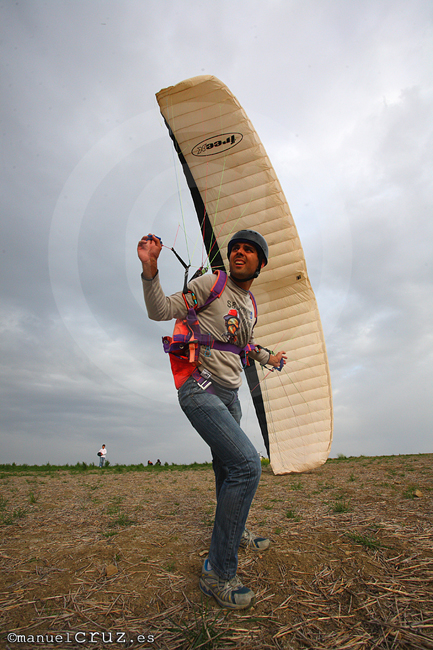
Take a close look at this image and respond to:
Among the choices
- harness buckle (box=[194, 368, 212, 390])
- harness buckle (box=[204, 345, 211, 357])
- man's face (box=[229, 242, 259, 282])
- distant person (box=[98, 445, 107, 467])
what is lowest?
distant person (box=[98, 445, 107, 467])

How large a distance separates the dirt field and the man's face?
2293 mm

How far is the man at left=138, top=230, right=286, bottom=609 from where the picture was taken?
223 centimetres

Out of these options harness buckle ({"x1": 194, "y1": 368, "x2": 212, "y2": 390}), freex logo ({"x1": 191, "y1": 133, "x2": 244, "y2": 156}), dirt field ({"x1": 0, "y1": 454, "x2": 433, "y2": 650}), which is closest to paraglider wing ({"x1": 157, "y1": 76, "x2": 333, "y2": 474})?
freex logo ({"x1": 191, "y1": 133, "x2": 244, "y2": 156})

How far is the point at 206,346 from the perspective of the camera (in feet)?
8.39

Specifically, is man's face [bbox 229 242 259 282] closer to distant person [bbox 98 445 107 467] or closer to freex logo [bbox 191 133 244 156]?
freex logo [bbox 191 133 244 156]

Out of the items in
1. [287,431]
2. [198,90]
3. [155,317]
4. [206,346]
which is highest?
[198,90]

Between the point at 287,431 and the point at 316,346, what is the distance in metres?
2.09

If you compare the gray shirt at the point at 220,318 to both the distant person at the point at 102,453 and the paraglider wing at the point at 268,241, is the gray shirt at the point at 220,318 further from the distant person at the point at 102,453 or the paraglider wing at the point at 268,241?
the distant person at the point at 102,453

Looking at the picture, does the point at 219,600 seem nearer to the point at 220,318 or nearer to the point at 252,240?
the point at 220,318

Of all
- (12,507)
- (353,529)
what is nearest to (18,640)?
(353,529)

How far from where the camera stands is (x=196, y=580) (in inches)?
95.8

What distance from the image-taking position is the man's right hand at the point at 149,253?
85.6 inches

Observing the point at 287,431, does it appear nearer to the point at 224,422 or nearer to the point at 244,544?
the point at 244,544

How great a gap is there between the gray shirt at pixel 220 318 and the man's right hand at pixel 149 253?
22 cm
